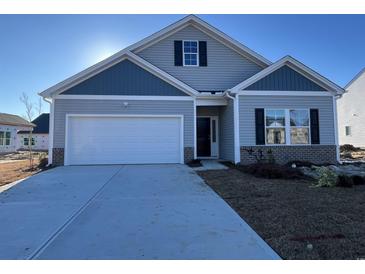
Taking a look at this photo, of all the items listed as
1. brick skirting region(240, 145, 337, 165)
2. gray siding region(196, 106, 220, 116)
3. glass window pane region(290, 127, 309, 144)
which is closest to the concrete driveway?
brick skirting region(240, 145, 337, 165)

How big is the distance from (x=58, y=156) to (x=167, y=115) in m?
5.07

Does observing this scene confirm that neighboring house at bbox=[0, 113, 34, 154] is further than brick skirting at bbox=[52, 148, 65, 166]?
Yes

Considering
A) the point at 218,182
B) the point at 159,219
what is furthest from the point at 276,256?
the point at 218,182

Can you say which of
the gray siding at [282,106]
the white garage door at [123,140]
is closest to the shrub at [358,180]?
the gray siding at [282,106]

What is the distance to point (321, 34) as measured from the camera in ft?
38.1

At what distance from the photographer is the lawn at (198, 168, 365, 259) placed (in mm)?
3391

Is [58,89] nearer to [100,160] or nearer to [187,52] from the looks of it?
[100,160]

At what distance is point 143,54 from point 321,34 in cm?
836

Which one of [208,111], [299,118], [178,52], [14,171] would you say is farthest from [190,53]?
[14,171]

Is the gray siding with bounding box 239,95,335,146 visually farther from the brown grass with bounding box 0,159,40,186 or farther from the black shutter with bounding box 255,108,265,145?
the brown grass with bounding box 0,159,40,186

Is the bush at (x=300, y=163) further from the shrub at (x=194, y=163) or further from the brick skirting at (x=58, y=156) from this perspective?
the brick skirting at (x=58, y=156)

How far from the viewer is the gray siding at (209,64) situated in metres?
14.1

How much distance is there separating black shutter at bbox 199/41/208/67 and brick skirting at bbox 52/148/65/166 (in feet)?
26.1

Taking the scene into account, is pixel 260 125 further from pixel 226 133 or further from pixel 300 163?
pixel 300 163
